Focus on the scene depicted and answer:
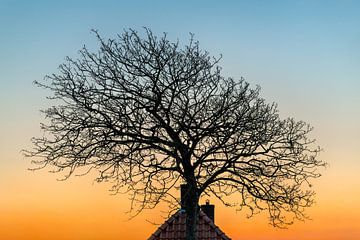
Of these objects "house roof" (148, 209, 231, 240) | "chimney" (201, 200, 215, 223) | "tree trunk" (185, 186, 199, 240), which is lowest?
"tree trunk" (185, 186, 199, 240)

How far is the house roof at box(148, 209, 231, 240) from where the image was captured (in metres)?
22.7

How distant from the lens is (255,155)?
1770 centimetres

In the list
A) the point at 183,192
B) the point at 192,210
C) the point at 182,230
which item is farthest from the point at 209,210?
the point at 192,210

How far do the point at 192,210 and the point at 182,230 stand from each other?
5644mm

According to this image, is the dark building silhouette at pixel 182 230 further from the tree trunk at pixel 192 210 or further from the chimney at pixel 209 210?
the tree trunk at pixel 192 210

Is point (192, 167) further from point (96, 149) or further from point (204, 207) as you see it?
point (204, 207)

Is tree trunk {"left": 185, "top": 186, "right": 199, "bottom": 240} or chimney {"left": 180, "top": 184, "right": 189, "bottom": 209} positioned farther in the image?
tree trunk {"left": 185, "top": 186, "right": 199, "bottom": 240}

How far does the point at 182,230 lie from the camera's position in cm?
2253

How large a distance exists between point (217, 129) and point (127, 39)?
399cm

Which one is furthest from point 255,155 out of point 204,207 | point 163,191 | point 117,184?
point 204,207

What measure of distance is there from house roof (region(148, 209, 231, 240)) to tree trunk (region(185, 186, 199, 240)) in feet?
17.7

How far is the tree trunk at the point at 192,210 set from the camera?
17031 millimetres

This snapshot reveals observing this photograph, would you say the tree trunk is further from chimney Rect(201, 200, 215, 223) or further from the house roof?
chimney Rect(201, 200, 215, 223)

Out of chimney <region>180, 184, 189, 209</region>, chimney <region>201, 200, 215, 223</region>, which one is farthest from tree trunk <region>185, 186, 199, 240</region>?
chimney <region>201, 200, 215, 223</region>
